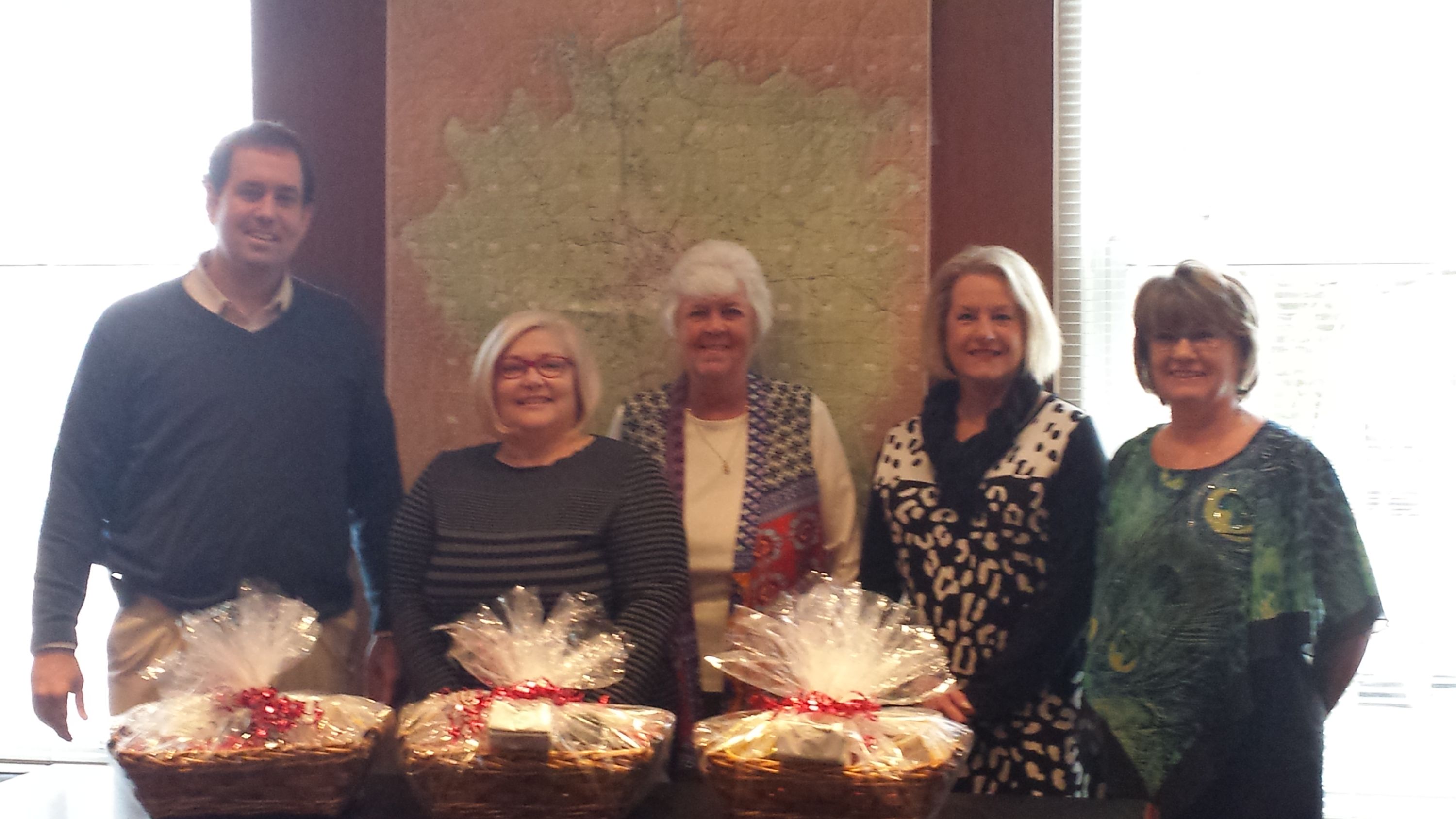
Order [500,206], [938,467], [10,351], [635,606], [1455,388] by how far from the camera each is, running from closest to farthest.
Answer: [635,606] → [938,467] → [1455,388] → [500,206] → [10,351]

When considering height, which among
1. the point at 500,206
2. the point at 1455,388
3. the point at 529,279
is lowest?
the point at 1455,388

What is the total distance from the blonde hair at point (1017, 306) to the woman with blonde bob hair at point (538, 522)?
64cm

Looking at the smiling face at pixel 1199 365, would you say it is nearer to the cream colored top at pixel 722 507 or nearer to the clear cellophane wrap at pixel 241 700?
the cream colored top at pixel 722 507

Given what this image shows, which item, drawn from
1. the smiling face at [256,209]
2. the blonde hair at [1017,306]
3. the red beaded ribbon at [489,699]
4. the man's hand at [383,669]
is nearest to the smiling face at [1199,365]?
the blonde hair at [1017,306]

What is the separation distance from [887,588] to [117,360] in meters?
1.69

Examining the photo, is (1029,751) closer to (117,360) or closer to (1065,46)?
(1065,46)

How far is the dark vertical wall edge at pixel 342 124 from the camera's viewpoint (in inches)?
121

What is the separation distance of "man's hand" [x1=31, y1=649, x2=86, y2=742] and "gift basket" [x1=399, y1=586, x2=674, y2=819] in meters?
1.11

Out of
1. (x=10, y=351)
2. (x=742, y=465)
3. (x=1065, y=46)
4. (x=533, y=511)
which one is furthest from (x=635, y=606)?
(x=10, y=351)

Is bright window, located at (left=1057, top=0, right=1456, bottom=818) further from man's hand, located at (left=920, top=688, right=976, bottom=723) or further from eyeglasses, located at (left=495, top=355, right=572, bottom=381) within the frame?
eyeglasses, located at (left=495, top=355, right=572, bottom=381)

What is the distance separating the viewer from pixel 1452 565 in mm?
2748

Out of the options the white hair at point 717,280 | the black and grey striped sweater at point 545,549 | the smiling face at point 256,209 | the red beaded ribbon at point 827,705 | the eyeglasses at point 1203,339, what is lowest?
the red beaded ribbon at point 827,705

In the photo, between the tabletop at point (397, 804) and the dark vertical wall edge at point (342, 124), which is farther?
the dark vertical wall edge at point (342, 124)

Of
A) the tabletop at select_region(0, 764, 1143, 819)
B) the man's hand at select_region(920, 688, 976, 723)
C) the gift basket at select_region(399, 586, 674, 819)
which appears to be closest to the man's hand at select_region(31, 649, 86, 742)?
the tabletop at select_region(0, 764, 1143, 819)
